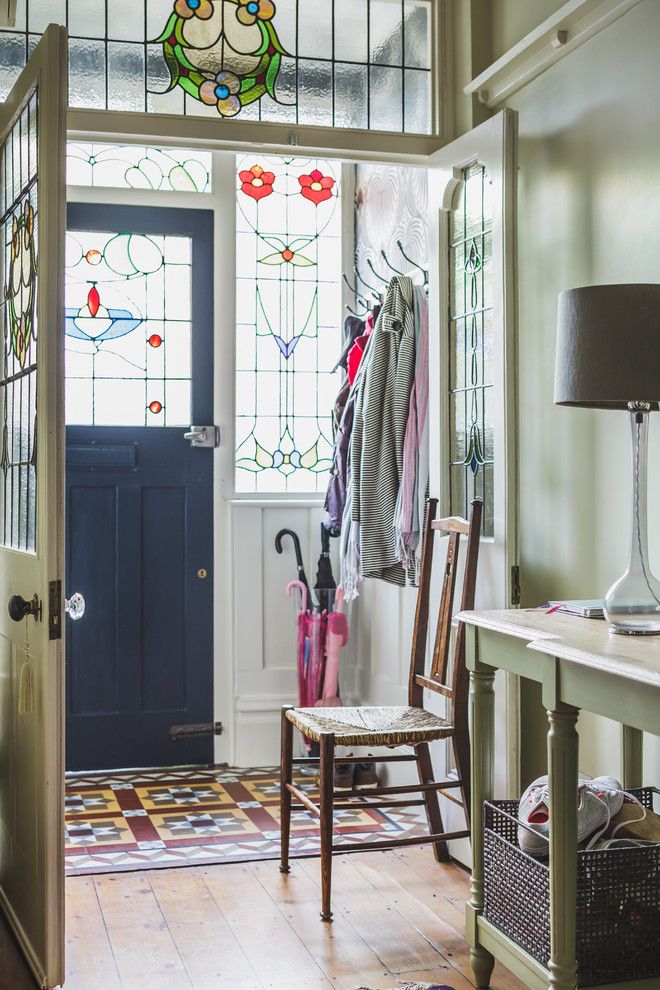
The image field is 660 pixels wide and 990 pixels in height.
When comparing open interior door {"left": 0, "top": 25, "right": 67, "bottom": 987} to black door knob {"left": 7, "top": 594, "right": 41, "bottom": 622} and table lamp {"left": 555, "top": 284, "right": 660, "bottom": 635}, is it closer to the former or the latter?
black door knob {"left": 7, "top": 594, "right": 41, "bottom": 622}

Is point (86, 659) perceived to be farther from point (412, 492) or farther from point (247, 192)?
point (247, 192)

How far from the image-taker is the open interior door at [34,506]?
2.56 m

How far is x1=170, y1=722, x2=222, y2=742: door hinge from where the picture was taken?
15.8 ft

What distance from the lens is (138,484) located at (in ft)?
15.6

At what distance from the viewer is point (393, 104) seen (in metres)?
3.59

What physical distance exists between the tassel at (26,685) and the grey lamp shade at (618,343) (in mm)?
1448

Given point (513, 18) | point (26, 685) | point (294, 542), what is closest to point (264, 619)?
point (294, 542)

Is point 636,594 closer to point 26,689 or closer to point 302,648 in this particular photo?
point 26,689

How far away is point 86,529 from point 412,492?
1.54m

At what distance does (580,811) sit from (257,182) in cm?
337

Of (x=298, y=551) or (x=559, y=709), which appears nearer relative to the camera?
(x=559, y=709)

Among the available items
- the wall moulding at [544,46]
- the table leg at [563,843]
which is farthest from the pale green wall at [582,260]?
the table leg at [563,843]

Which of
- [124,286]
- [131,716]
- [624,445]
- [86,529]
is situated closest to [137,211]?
[124,286]

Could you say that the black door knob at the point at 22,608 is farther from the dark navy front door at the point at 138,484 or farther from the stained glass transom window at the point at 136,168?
the stained glass transom window at the point at 136,168
